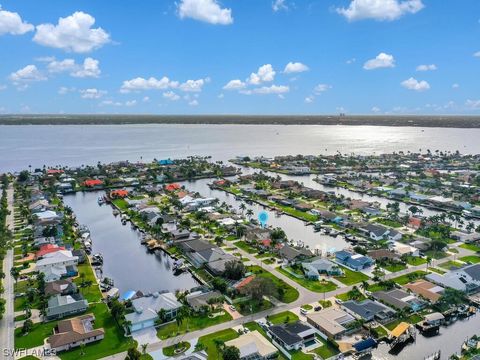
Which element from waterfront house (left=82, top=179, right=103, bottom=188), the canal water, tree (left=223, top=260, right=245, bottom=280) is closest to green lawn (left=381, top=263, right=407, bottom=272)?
tree (left=223, top=260, right=245, bottom=280)

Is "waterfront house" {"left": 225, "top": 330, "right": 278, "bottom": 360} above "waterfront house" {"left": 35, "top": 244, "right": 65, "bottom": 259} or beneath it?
beneath

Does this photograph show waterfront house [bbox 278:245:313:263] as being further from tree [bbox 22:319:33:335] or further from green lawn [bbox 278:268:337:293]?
tree [bbox 22:319:33:335]

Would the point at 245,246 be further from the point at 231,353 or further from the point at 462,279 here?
the point at 462,279

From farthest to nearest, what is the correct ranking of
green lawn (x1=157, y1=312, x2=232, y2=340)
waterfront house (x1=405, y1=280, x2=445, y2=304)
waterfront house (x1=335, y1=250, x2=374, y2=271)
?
waterfront house (x1=335, y1=250, x2=374, y2=271) → waterfront house (x1=405, y1=280, x2=445, y2=304) → green lawn (x1=157, y1=312, x2=232, y2=340)

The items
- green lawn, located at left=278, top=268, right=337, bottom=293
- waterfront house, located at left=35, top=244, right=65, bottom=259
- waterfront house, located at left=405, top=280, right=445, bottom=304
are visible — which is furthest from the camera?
waterfront house, located at left=35, top=244, right=65, bottom=259

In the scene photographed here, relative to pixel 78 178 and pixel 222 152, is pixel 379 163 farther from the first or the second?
pixel 78 178

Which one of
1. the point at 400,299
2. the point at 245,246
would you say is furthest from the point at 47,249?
the point at 400,299
